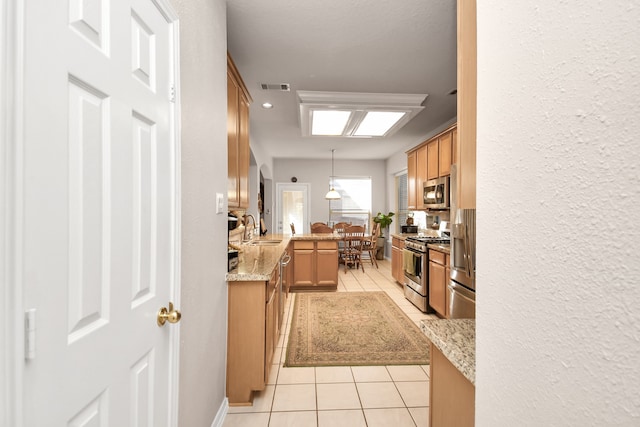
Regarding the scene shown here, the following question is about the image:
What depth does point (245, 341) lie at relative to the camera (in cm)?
204

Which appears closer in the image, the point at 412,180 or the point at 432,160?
the point at 432,160

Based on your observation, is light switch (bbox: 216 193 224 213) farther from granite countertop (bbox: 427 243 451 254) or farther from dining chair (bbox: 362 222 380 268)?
dining chair (bbox: 362 222 380 268)

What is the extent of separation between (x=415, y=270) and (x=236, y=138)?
9.78 ft

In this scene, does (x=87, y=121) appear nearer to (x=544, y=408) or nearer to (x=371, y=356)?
(x=544, y=408)

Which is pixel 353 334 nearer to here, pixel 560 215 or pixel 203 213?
pixel 203 213

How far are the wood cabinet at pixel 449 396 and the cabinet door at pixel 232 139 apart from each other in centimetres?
167

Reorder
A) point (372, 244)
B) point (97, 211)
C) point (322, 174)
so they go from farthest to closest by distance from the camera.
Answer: point (322, 174)
point (372, 244)
point (97, 211)

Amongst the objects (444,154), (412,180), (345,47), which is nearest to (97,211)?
(345,47)

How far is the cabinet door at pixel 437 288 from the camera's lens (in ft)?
11.4

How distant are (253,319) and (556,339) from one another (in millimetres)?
1814

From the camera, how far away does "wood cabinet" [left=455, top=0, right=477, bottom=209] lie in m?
1.06

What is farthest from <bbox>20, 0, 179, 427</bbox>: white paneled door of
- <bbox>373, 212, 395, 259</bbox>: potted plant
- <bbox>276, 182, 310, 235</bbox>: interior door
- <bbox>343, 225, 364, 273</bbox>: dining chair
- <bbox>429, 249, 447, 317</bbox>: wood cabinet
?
<bbox>276, 182, 310, 235</bbox>: interior door

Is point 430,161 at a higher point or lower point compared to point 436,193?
higher

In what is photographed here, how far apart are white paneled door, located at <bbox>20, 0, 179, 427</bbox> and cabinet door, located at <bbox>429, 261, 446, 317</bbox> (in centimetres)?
304
